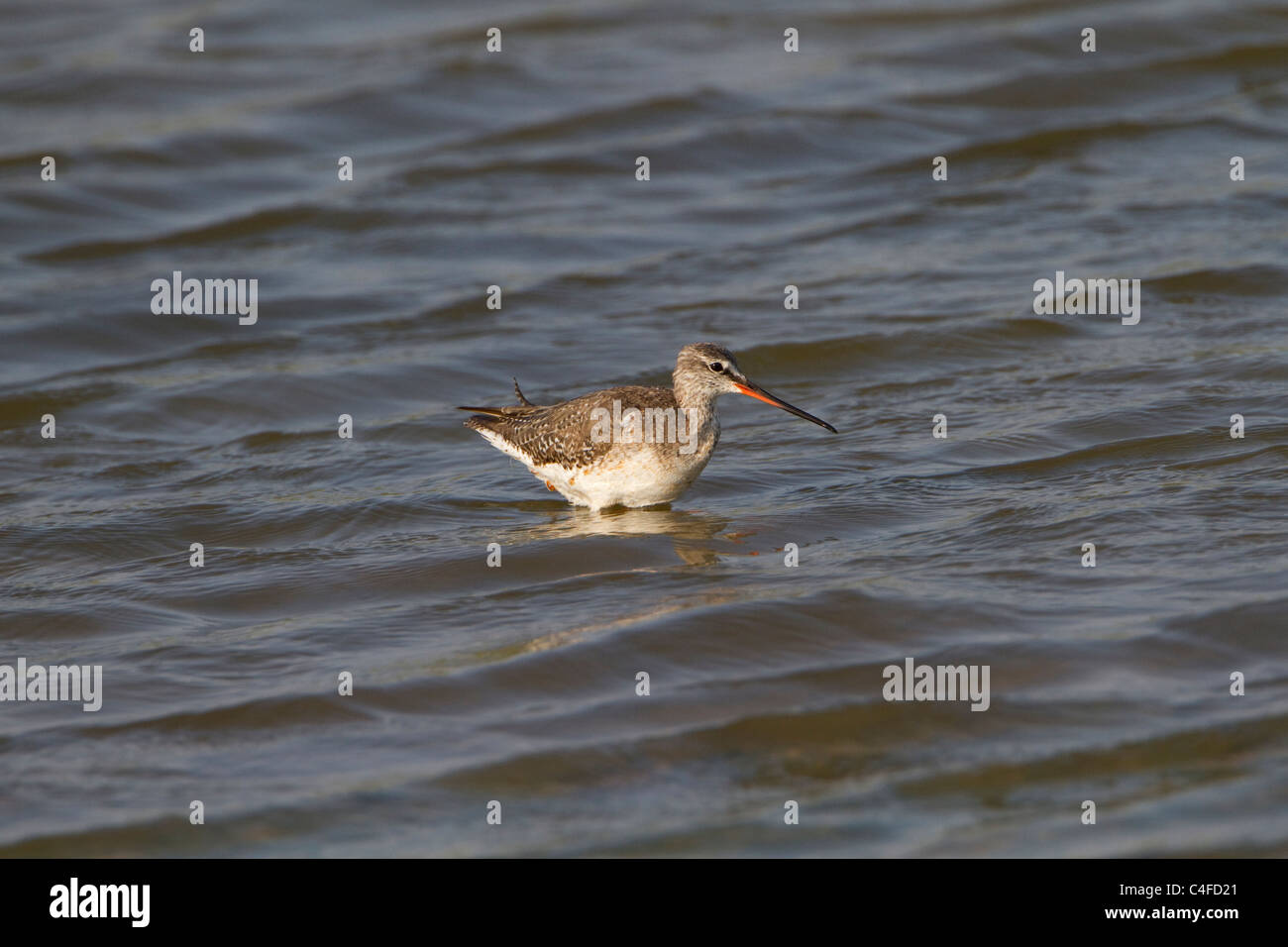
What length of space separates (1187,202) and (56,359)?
10145 mm

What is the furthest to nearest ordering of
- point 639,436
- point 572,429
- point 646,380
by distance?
point 646,380 < point 572,429 < point 639,436

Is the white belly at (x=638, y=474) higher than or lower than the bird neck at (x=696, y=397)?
lower

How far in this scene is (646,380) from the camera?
12273 millimetres

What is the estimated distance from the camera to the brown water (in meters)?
6.59

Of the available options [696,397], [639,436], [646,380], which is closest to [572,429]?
[639,436]

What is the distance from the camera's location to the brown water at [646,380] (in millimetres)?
6594

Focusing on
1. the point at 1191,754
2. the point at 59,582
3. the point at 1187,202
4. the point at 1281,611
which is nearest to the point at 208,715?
the point at 59,582

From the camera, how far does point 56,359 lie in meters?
13.2

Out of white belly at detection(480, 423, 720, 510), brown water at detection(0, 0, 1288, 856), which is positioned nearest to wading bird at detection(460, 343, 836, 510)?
white belly at detection(480, 423, 720, 510)

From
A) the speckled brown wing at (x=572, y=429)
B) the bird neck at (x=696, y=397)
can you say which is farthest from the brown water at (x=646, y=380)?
the bird neck at (x=696, y=397)

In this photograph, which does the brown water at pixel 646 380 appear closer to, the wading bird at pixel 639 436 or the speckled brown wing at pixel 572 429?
the wading bird at pixel 639 436

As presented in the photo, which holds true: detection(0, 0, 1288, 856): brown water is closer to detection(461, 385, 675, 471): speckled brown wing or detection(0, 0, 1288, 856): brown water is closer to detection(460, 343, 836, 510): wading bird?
detection(460, 343, 836, 510): wading bird

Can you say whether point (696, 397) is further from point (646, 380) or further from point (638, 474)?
point (646, 380)

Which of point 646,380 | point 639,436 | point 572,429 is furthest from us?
point 646,380
